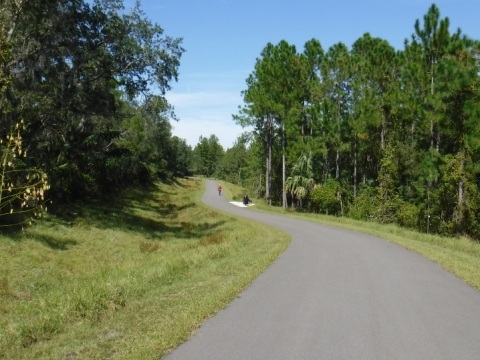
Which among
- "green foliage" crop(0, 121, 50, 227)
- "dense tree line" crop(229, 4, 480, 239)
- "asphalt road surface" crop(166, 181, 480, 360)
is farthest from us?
"dense tree line" crop(229, 4, 480, 239)

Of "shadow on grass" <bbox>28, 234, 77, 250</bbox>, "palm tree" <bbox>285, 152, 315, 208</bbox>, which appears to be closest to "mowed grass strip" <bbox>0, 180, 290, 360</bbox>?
"shadow on grass" <bbox>28, 234, 77, 250</bbox>

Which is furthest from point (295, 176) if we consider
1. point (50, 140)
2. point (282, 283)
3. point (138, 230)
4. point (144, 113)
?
point (282, 283)

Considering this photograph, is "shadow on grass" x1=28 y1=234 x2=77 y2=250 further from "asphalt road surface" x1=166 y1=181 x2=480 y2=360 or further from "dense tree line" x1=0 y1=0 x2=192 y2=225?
"asphalt road surface" x1=166 y1=181 x2=480 y2=360

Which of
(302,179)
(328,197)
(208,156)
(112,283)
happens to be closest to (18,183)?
(112,283)

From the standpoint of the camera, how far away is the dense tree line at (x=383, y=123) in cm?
3070

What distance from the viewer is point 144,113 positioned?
31000 mm

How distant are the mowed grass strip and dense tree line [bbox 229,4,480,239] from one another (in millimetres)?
15711

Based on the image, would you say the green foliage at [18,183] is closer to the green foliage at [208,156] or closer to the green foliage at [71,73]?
the green foliage at [71,73]

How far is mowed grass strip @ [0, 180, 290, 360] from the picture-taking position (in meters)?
6.61

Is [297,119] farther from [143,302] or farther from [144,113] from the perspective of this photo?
[143,302]

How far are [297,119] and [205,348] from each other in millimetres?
38182

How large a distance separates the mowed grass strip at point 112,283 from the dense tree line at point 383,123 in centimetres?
1571

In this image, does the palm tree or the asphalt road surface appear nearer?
the asphalt road surface

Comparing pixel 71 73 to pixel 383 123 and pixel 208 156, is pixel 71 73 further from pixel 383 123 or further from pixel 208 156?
pixel 208 156
